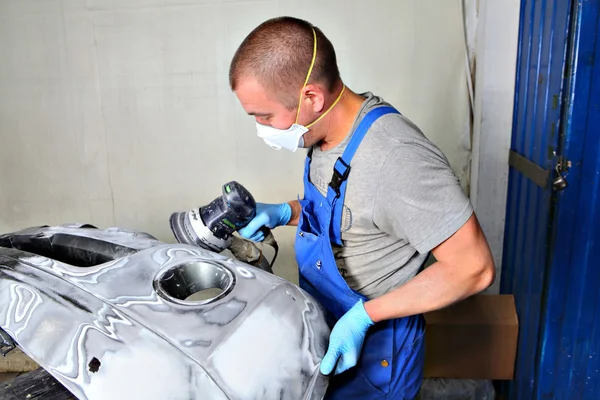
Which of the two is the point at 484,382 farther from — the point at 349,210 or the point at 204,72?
the point at 204,72

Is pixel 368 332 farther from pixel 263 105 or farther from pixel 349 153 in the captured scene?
pixel 263 105

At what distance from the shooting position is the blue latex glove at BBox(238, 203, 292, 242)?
1708 mm

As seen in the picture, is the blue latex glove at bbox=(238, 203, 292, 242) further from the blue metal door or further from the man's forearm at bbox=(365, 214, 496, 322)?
the blue metal door

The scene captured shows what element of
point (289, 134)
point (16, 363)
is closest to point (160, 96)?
point (289, 134)

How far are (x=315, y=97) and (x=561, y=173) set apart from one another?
116 cm

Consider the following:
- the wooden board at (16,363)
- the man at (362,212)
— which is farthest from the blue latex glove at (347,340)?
the wooden board at (16,363)

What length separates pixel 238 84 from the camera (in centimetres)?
126

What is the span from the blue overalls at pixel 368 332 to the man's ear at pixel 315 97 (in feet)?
0.55

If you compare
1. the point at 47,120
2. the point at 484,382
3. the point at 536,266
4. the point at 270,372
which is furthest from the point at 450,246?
the point at 47,120

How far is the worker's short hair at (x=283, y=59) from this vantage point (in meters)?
1.21

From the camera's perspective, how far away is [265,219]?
1719 millimetres

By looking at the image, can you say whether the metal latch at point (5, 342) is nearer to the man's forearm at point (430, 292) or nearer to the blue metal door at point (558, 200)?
the man's forearm at point (430, 292)

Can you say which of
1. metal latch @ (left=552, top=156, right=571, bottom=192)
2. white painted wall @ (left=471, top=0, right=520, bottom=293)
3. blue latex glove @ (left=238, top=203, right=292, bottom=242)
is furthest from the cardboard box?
blue latex glove @ (left=238, top=203, right=292, bottom=242)

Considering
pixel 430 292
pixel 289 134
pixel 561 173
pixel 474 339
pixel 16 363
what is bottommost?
pixel 16 363
